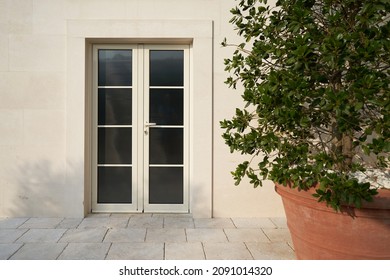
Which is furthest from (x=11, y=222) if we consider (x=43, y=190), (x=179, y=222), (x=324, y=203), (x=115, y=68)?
(x=324, y=203)

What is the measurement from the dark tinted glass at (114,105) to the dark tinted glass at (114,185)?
591mm

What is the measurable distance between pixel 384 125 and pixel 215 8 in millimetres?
2461

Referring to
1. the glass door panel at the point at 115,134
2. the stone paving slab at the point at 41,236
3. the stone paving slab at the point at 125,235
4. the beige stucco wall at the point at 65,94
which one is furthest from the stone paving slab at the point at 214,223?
the stone paving slab at the point at 41,236

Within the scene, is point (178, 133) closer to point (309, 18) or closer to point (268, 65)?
point (268, 65)

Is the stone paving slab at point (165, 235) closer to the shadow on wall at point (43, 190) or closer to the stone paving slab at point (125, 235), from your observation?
the stone paving slab at point (125, 235)

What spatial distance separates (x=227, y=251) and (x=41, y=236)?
Answer: 1822mm

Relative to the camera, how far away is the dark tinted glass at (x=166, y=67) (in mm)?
3832

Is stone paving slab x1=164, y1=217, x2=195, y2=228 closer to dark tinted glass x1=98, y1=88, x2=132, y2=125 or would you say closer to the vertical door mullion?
the vertical door mullion

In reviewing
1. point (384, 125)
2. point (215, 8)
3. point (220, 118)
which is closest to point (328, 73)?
point (384, 125)

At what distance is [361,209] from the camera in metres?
1.99

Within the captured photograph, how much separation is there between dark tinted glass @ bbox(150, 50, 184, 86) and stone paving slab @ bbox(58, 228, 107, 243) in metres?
1.81

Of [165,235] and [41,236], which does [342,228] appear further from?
[41,236]

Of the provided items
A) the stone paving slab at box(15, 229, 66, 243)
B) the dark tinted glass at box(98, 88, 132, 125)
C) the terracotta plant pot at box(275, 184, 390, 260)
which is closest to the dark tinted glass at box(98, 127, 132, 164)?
the dark tinted glass at box(98, 88, 132, 125)

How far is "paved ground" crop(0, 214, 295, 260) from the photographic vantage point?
106 inches
